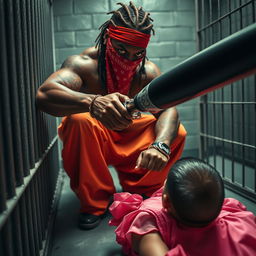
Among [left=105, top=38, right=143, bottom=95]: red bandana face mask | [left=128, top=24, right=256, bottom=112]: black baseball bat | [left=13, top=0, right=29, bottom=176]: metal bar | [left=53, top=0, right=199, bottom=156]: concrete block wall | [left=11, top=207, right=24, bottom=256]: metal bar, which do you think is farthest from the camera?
[left=53, top=0, right=199, bottom=156]: concrete block wall

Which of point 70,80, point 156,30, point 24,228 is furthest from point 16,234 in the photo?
point 156,30

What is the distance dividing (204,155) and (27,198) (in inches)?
56.5

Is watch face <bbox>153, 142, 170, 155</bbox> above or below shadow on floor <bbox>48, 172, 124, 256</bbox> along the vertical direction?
above

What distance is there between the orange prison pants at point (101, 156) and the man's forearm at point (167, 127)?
0.27 ft

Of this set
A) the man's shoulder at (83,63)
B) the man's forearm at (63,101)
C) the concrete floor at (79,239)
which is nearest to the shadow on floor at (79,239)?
the concrete floor at (79,239)

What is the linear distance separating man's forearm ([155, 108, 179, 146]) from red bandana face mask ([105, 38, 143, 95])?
253mm

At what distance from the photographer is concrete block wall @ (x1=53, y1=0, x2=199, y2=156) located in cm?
240

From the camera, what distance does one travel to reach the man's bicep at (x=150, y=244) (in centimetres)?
68

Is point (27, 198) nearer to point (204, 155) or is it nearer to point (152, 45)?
point (204, 155)

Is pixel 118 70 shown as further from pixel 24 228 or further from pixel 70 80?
pixel 24 228

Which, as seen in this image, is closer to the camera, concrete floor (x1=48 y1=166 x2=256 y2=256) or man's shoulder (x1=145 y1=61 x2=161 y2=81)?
concrete floor (x1=48 y1=166 x2=256 y2=256)

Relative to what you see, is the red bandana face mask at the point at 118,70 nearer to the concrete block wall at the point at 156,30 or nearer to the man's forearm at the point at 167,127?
the man's forearm at the point at 167,127

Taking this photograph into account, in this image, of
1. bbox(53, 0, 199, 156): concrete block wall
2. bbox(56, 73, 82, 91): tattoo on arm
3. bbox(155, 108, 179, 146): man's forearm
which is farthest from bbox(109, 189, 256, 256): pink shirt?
bbox(53, 0, 199, 156): concrete block wall

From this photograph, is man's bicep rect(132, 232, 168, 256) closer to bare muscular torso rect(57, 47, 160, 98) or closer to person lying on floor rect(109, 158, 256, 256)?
person lying on floor rect(109, 158, 256, 256)
